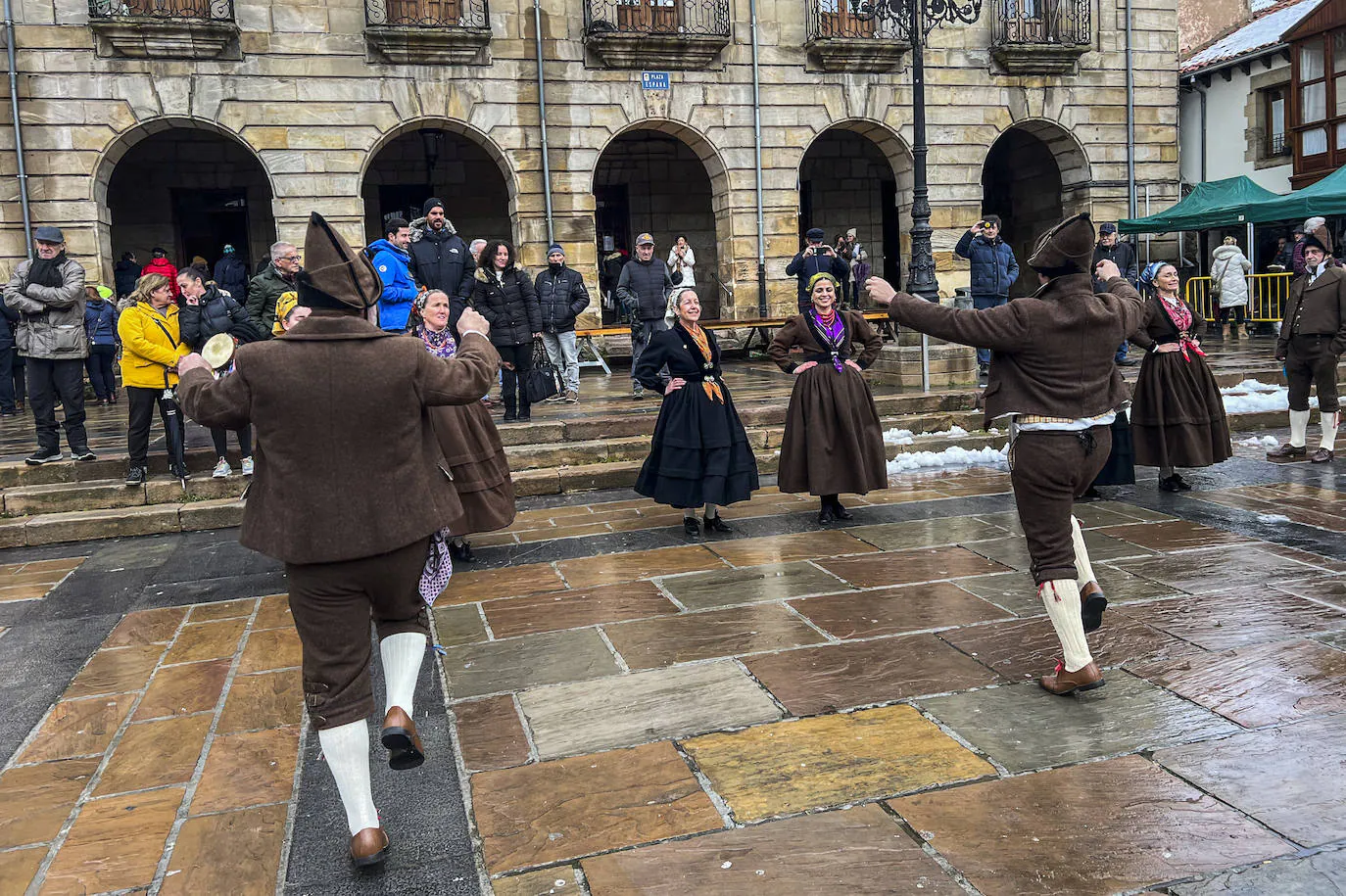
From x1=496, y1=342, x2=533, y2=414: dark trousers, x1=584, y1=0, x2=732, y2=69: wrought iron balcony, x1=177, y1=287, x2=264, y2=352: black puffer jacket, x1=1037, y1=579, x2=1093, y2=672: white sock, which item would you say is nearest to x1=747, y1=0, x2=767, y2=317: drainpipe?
x1=584, y1=0, x2=732, y2=69: wrought iron balcony

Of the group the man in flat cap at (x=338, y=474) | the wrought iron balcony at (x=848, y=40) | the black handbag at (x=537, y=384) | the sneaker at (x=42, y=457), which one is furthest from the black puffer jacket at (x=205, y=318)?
the wrought iron balcony at (x=848, y=40)

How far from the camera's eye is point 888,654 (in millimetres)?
4520

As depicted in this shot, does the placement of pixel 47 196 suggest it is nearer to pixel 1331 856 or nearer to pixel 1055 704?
pixel 1055 704

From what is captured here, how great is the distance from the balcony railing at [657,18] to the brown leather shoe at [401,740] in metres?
14.8

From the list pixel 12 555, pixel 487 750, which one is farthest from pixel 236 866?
pixel 12 555

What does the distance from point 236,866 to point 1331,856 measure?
2.99 meters

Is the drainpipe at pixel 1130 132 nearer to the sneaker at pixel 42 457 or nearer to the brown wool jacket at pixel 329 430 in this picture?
the sneaker at pixel 42 457

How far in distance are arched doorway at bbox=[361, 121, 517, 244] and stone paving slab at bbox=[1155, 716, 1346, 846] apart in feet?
55.1

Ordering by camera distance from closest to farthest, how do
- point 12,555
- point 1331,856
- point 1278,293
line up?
point 1331,856, point 12,555, point 1278,293

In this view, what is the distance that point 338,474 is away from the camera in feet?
9.85

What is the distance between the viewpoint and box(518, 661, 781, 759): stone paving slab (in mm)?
3801

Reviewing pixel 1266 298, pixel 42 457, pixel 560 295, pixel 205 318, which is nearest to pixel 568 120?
pixel 560 295

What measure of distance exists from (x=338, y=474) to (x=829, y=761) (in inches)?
71.6

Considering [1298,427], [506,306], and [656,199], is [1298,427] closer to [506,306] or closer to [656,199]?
[506,306]
